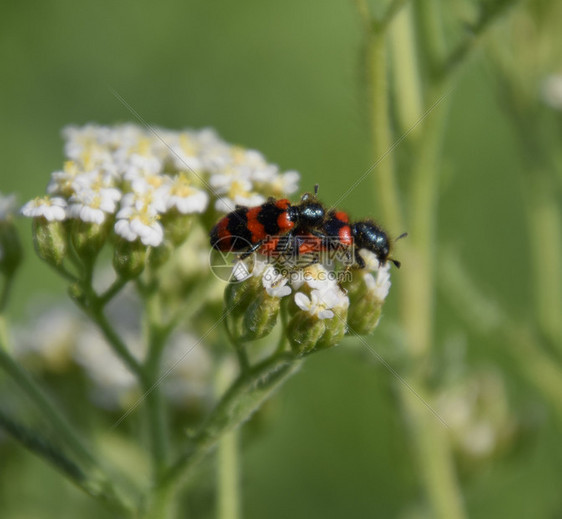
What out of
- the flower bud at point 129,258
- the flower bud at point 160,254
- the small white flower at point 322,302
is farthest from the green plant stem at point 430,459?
the flower bud at point 129,258

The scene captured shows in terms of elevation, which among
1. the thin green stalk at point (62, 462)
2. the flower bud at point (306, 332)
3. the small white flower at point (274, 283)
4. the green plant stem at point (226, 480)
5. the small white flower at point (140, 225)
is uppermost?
the small white flower at point (140, 225)

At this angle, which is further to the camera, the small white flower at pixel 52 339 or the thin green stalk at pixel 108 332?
the small white flower at pixel 52 339

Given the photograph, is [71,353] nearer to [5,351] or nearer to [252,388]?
[5,351]

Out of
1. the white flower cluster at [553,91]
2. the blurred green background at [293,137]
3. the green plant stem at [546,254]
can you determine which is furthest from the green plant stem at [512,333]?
the blurred green background at [293,137]

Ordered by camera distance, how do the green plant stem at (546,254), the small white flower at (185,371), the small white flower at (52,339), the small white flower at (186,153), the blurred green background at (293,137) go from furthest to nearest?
1. the blurred green background at (293,137)
2. the small white flower at (52,339)
3. the small white flower at (185,371)
4. the green plant stem at (546,254)
5. the small white flower at (186,153)

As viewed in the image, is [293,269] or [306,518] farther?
[306,518]

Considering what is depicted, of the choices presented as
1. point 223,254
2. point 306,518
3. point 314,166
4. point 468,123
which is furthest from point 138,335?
point 468,123

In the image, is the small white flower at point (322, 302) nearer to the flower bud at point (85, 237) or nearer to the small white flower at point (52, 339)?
the flower bud at point (85, 237)

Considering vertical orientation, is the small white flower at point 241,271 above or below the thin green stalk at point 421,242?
below

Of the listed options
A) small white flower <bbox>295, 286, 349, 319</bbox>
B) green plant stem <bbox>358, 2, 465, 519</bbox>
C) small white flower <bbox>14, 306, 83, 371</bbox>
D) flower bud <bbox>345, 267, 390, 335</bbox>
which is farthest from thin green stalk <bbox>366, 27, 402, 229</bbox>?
small white flower <bbox>14, 306, 83, 371</bbox>

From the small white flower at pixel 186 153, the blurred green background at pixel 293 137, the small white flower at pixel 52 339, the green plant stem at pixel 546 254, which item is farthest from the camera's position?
the blurred green background at pixel 293 137
